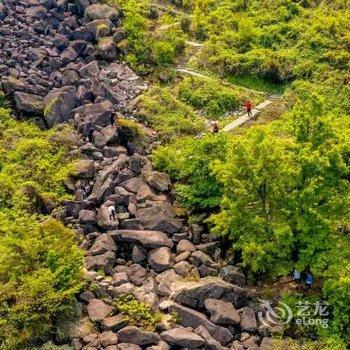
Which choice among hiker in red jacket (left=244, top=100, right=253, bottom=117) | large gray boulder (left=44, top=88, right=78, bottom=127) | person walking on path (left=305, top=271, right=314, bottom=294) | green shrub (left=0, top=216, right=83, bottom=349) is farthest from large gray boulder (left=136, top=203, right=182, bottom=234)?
hiker in red jacket (left=244, top=100, right=253, bottom=117)

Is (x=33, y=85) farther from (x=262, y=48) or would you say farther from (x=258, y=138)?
(x=258, y=138)

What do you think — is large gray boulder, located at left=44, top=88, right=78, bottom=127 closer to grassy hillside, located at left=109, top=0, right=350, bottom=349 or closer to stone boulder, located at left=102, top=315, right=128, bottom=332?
grassy hillside, located at left=109, top=0, right=350, bottom=349

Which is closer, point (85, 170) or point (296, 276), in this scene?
point (296, 276)

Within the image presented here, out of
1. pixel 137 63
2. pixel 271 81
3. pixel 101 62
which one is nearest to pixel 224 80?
pixel 271 81

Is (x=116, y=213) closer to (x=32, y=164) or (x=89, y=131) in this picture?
(x=32, y=164)

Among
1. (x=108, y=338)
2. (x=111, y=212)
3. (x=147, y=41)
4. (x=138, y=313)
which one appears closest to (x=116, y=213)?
(x=111, y=212)

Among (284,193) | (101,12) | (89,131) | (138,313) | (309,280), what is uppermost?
(101,12)

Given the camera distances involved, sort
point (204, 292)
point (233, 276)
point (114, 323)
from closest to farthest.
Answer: point (114, 323)
point (204, 292)
point (233, 276)

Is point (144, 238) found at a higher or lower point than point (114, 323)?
higher
